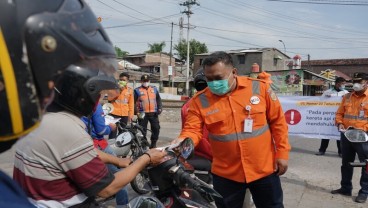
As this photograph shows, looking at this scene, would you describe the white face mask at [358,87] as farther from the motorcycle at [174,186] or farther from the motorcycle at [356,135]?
the motorcycle at [174,186]

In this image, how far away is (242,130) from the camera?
3.14 meters

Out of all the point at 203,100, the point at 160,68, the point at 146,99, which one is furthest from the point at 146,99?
the point at 160,68

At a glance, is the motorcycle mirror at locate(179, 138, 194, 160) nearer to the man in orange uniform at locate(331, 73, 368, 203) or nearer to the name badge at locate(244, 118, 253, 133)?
the name badge at locate(244, 118, 253, 133)

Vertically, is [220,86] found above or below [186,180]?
above

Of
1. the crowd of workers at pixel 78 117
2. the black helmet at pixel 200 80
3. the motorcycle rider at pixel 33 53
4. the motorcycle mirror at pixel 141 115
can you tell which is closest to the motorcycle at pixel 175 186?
the crowd of workers at pixel 78 117

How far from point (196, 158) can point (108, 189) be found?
7.03 feet

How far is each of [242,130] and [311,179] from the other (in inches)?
161

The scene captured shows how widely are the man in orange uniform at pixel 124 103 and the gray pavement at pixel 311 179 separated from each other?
1563 mm

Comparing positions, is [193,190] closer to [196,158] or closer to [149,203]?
[149,203]

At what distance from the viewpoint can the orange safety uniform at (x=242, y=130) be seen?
10.3 ft

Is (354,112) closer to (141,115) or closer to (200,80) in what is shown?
(200,80)

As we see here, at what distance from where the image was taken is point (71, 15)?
119 cm

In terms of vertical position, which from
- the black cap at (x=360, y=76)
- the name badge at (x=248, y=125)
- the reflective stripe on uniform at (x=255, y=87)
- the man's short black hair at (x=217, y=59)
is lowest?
the name badge at (x=248, y=125)

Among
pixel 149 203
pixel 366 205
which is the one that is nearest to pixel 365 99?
pixel 366 205
